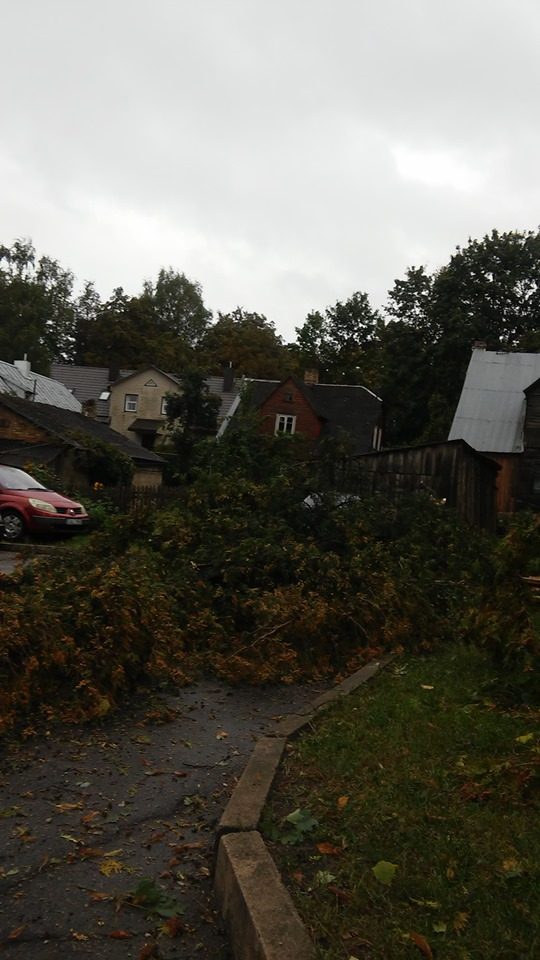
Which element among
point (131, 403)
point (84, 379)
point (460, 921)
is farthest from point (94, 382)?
point (460, 921)

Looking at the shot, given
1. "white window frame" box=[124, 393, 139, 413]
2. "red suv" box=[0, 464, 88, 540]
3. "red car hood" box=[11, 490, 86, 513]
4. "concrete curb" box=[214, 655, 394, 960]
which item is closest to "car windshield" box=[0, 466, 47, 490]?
"red suv" box=[0, 464, 88, 540]

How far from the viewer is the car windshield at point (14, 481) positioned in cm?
1744

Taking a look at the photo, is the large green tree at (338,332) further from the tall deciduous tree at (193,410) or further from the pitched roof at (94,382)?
the tall deciduous tree at (193,410)

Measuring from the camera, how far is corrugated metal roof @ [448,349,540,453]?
37125mm

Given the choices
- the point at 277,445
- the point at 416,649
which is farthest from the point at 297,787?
the point at 277,445

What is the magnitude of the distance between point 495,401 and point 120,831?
119ft

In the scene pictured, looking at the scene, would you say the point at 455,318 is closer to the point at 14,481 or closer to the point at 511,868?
the point at 14,481

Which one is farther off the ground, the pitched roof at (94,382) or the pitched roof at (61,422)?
the pitched roof at (94,382)

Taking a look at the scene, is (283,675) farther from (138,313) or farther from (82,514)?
(138,313)

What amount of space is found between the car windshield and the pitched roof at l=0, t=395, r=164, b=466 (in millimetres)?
10637

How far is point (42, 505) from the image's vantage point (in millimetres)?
16969

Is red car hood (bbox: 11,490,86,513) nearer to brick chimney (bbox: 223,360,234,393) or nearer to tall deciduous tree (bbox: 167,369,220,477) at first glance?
tall deciduous tree (bbox: 167,369,220,477)

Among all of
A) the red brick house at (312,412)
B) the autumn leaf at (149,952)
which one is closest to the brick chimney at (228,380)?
the red brick house at (312,412)

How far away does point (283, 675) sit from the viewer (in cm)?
726
